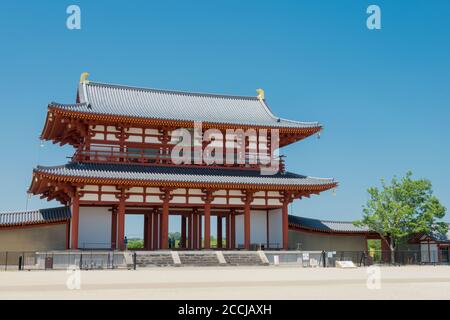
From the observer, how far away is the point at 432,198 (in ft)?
150

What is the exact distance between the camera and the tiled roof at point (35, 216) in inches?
1457

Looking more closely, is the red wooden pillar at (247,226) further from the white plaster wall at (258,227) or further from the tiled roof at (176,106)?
the tiled roof at (176,106)

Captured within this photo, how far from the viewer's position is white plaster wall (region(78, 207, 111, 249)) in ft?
117

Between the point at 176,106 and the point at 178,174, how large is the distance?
775 cm

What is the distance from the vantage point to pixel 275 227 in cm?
3972

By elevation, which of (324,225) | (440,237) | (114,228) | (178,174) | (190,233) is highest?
(178,174)

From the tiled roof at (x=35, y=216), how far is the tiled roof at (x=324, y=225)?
16.2 m

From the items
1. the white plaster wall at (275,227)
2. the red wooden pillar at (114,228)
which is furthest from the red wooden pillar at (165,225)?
the white plaster wall at (275,227)

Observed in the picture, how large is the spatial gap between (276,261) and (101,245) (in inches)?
437

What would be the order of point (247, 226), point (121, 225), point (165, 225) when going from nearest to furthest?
1. point (121, 225)
2. point (165, 225)
3. point (247, 226)

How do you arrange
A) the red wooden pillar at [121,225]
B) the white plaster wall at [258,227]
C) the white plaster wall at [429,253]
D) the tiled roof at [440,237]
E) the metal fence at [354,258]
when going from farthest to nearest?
the tiled roof at [440,237]
the white plaster wall at [429,253]
the white plaster wall at [258,227]
the metal fence at [354,258]
the red wooden pillar at [121,225]

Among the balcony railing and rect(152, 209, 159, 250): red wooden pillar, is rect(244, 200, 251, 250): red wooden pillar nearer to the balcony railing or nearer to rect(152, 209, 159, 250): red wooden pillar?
the balcony railing

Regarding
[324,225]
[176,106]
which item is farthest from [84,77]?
[324,225]

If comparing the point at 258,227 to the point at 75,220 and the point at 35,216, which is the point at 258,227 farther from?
the point at 35,216
